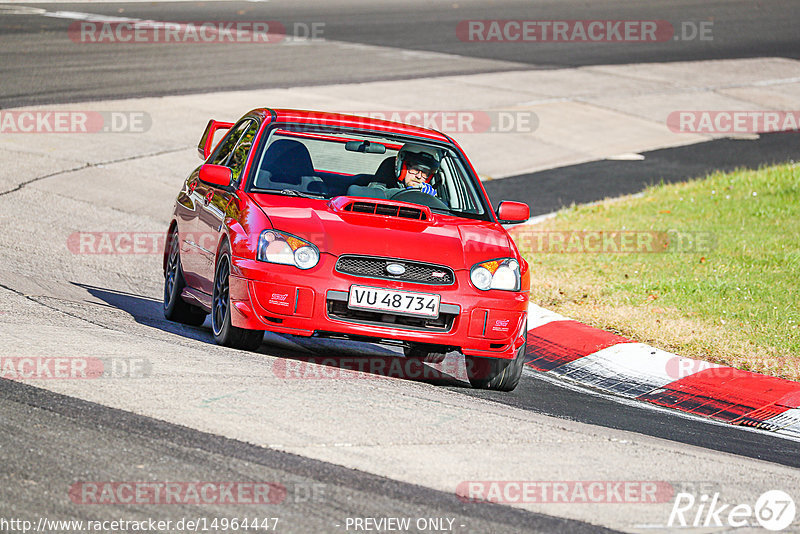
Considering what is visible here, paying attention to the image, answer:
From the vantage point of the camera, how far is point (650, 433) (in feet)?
21.9

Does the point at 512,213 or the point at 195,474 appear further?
the point at 512,213

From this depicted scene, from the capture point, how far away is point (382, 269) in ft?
22.9

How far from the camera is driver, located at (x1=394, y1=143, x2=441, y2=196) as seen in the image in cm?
829

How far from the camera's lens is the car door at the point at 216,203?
777 cm

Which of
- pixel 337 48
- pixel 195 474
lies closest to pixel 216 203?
pixel 195 474

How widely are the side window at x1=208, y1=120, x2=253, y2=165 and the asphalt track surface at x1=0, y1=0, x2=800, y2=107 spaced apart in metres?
9.07

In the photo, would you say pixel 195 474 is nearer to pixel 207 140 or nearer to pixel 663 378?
pixel 663 378

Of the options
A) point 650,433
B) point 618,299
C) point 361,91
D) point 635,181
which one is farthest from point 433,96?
point 650,433

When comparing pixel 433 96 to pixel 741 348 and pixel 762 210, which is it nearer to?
pixel 762 210

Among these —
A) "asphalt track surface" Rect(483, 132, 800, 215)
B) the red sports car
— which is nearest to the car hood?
the red sports car

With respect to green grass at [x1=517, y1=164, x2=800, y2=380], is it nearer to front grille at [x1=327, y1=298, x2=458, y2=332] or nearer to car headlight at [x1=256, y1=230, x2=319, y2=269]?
front grille at [x1=327, y1=298, x2=458, y2=332]

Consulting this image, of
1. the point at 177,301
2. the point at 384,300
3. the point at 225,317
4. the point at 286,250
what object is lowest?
the point at 177,301

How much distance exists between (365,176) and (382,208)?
1010mm

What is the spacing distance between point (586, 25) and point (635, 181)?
52.1 ft
